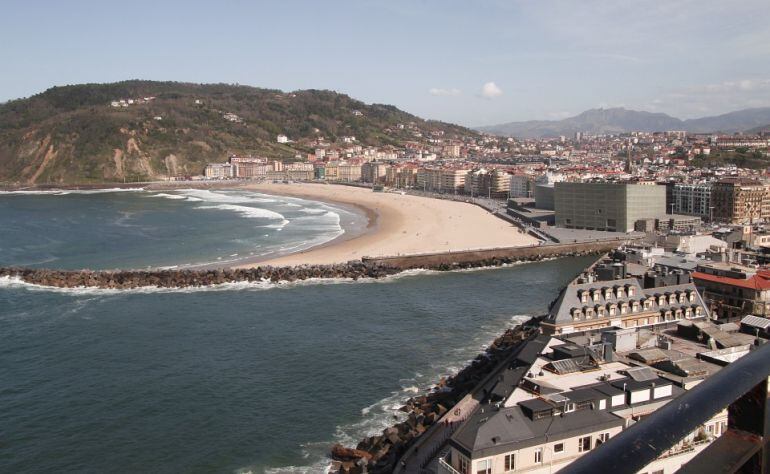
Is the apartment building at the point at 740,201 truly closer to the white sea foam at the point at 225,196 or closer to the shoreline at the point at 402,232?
the shoreline at the point at 402,232

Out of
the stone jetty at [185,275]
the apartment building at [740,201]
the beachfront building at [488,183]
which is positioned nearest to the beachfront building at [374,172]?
the beachfront building at [488,183]

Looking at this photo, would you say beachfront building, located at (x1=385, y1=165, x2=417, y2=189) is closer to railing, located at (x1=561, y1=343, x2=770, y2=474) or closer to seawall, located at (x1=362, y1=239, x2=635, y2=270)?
seawall, located at (x1=362, y1=239, x2=635, y2=270)

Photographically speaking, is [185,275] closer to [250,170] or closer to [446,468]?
[446,468]

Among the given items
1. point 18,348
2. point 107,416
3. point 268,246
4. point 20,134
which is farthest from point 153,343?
point 20,134

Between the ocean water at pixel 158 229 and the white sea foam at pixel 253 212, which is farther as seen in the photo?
the white sea foam at pixel 253 212

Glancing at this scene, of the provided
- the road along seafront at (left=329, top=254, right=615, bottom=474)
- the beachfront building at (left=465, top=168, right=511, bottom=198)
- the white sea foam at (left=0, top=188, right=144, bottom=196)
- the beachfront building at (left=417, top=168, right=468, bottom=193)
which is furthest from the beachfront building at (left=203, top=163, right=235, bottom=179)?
the road along seafront at (left=329, top=254, right=615, bottom=474)
